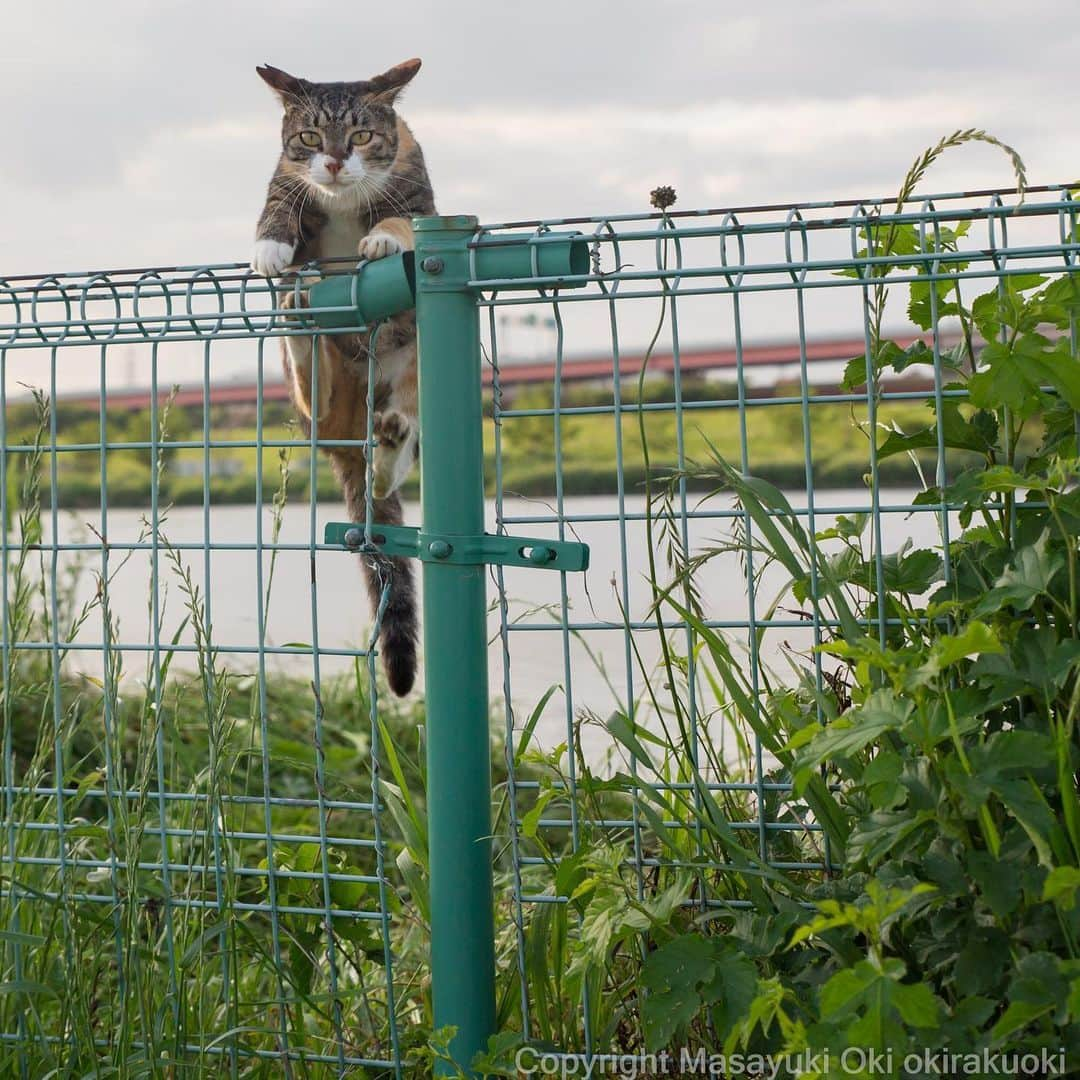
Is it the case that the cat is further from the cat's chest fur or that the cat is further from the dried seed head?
the dried seed head

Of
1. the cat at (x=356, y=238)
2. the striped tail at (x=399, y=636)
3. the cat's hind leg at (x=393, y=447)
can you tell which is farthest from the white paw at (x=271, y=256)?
the striped tail at (x=399, y=636)

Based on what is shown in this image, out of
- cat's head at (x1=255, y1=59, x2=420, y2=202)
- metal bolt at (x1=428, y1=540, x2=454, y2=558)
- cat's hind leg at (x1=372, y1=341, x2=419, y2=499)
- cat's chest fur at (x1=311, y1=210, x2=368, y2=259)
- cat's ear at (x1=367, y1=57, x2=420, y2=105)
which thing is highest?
cat's ear at (x1=367, y1=57, x2=420, y2=105)

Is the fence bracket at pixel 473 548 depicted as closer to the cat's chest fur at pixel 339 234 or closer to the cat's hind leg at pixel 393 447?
the cat's hind leg at pixel 393 447

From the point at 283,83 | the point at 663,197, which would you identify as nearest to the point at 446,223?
the point at 663,197

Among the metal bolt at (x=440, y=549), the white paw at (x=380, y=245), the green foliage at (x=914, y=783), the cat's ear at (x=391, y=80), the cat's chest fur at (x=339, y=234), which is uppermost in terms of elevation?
the cat's ear at (x=391, y=80)

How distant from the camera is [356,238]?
2.79 metres

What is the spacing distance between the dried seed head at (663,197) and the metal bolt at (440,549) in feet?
1.47

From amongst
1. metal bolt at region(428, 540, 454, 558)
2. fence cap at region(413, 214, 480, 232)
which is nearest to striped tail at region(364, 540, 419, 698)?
metal bolt at region(428, 540, 454, 558)

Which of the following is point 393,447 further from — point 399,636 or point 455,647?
point 455,647

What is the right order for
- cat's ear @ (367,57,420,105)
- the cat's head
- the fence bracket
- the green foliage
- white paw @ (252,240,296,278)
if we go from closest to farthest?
1. the green foliage
2. the fence bracket
3. white paw @ (252,240,296,278)
4. the cat's head
5. cat's ear @ (367,57,420,105)

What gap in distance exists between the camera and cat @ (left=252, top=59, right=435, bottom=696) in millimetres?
2232

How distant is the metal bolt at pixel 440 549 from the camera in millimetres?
1498

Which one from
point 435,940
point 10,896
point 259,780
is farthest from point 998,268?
point 259,780

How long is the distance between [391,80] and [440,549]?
5.83 ft
